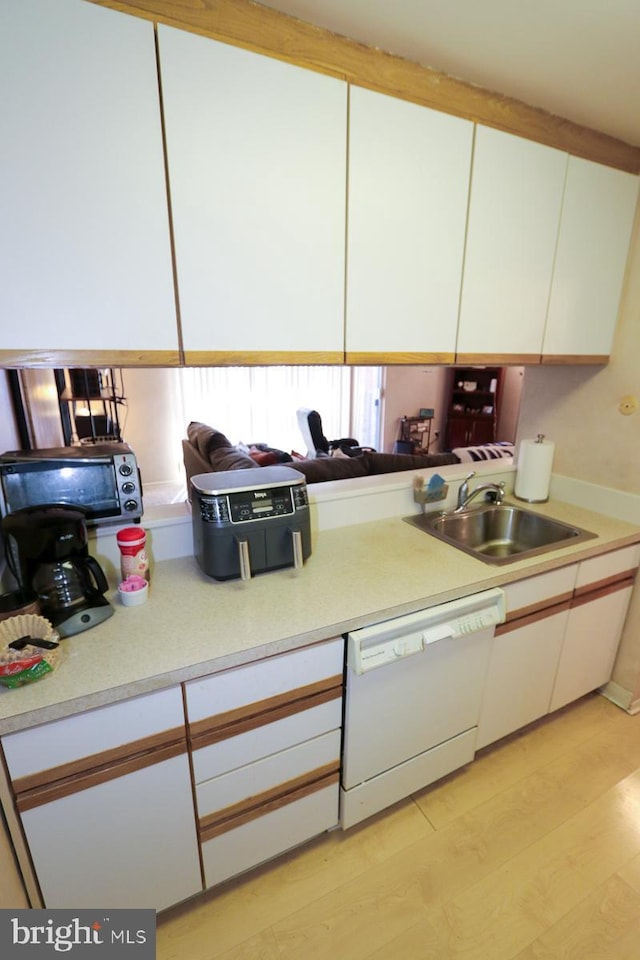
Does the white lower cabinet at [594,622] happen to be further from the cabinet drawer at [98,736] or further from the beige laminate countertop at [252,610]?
the cabinet drawer at [98,736]

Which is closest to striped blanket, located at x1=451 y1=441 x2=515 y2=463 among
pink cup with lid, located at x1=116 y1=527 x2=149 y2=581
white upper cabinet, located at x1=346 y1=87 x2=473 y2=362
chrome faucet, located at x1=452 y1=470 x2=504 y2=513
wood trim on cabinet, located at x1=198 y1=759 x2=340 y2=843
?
chrome faucet, located at x1=452 y1=470 x2=504 y2=513

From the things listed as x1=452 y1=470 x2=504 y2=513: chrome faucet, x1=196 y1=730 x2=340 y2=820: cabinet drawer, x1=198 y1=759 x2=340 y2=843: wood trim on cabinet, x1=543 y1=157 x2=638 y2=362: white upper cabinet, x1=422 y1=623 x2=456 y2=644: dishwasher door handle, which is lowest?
x1=198 y1=759 x2=340 y2=843: wood trim on cabinet

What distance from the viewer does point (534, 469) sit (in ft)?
6.39

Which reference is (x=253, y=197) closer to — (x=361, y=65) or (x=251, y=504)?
(x=361, y=65)

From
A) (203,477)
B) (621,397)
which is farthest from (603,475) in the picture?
(203,477)

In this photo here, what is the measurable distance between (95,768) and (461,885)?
1.14 metres

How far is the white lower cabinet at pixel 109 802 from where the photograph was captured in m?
0.89

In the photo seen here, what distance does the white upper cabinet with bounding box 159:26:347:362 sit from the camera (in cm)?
102

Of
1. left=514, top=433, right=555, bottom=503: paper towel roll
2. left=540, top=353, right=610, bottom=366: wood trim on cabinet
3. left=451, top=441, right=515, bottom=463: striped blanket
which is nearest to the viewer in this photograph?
left=540, top=353, right=610, bottom=366: wood trim on cabinet

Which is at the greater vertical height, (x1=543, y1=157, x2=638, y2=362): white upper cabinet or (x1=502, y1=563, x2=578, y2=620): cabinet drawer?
(x1=543, y1=157, x2=638, y2=362): white upper cabinet

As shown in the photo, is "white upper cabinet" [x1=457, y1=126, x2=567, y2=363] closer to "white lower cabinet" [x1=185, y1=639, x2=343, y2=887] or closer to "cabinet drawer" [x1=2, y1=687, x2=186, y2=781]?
"white lower cabinet" [x1=185, y1=639, x2=343, y2=887]

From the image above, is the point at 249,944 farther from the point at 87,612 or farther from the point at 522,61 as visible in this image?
the point at 522,61

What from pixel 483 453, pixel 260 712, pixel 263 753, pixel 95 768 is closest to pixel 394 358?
pixel 260 712

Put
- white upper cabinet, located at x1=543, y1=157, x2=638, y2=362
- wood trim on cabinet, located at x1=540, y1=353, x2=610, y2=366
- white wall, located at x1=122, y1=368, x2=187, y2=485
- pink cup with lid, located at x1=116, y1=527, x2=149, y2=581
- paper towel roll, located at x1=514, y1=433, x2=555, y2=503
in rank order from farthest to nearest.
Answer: white wall, located at x1=122, y1=368, x2=187, y2=485, paper towel roll, located at x1=514, y1=433, x2=555, y2=503, wood trim on cabinet, located at x1=540, y1=353, x2=610, y2=366, white upper cabinet, located at x1=543, y1=157, x2=638, y2=362, pink cup with lid, located at x1=116, y1=527, x2=149, y2=581
